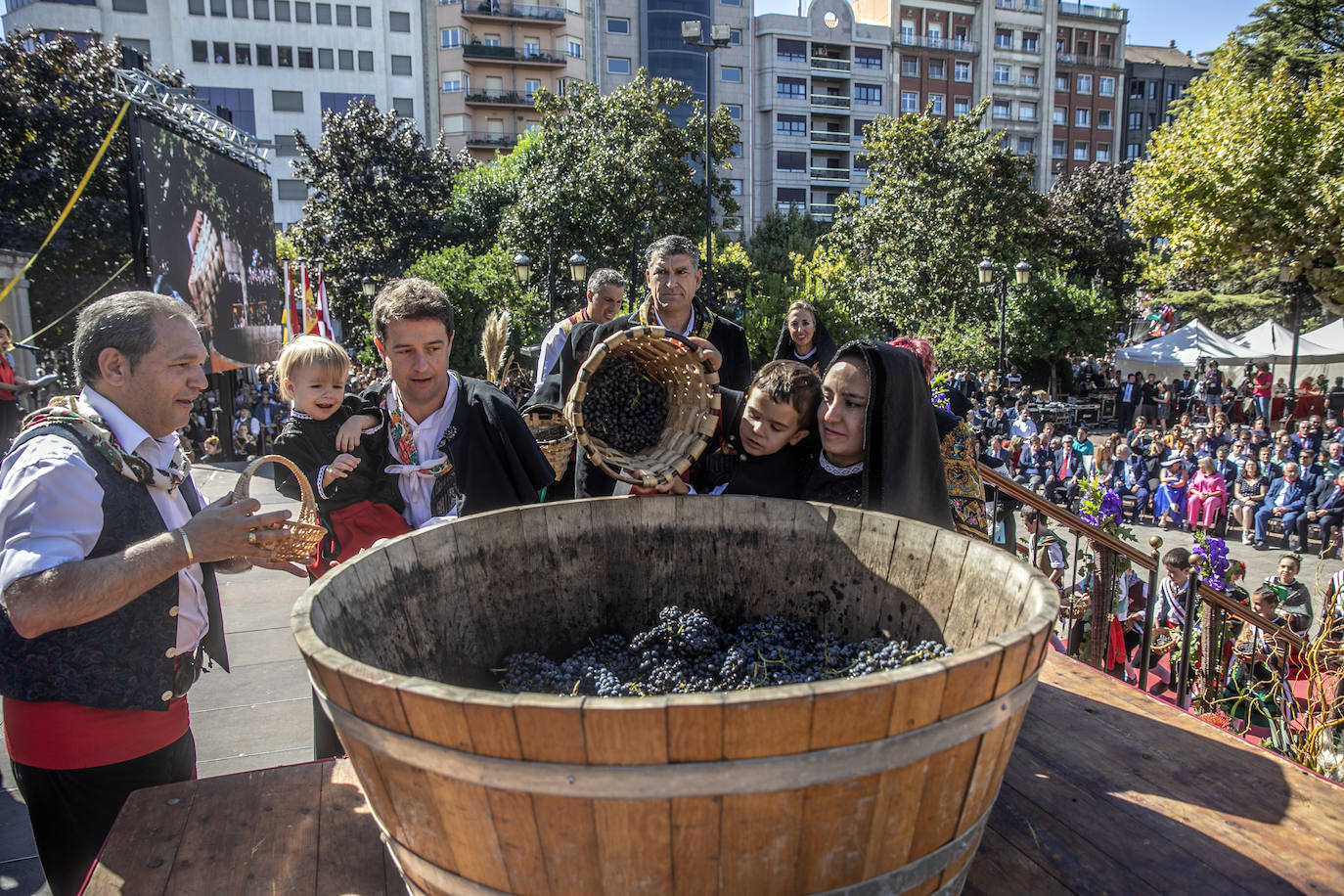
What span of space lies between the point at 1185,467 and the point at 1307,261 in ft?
20.2

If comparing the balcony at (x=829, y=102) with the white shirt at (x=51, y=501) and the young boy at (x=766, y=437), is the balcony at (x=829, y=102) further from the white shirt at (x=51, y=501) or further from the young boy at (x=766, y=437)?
the white shirt at (x=51, y=501)

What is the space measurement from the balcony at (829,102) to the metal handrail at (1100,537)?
51.1m

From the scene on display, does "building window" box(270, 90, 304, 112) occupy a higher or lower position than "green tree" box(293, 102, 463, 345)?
higher

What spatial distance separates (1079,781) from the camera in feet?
6.95

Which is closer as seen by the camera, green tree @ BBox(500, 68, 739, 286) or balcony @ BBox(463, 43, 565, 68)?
green tree @ BBox(500, 68, 739, 286)

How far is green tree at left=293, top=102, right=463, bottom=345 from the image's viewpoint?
26.5 meters

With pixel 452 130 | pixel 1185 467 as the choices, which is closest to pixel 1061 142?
pixel 452 130

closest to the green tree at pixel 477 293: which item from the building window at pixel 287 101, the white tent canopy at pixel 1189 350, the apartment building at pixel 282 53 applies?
the white tent canopy at pixel 1189 350

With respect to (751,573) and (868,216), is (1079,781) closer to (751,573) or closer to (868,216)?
(751,573)

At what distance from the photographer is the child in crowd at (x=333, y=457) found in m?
2.76

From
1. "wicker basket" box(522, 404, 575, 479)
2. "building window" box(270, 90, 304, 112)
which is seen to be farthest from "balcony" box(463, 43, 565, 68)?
"wicker basket" box(522, 404, 575, 479)

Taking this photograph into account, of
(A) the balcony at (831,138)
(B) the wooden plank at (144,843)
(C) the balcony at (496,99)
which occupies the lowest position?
(B) the wooden plank at (144,843)

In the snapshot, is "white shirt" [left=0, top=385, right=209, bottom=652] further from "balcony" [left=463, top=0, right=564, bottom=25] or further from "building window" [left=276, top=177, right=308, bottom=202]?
"balcony" [left=463, top=0, right=564, bottom=25]

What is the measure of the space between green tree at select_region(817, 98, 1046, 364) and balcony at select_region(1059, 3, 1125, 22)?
149ft
